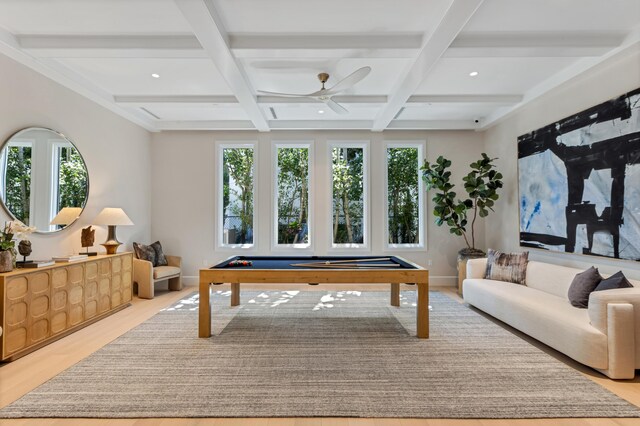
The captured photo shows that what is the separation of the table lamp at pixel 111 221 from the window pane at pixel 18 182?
0.91m

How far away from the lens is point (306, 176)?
6062mm

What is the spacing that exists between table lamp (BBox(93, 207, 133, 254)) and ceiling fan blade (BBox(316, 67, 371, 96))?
3365 mm

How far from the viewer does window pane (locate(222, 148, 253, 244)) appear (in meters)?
6.03

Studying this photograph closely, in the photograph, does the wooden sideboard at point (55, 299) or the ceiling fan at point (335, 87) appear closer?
the wooden sideboard at point (55, 299)

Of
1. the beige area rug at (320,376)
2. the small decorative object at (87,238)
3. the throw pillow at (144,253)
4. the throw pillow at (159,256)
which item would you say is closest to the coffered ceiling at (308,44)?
the small decorative object at (87,238)

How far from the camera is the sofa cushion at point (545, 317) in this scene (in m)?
2.45

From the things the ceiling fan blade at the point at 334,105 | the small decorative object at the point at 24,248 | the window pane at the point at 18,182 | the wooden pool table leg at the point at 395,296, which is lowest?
the wooden pool table leg at the point at 395,296

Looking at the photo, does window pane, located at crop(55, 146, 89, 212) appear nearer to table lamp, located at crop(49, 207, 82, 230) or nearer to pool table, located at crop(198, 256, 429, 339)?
table lamp, located at crop(49, 207, 82, 230)

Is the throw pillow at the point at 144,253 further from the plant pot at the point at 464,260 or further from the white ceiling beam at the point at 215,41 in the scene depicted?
the plant pot at the point at 464,260

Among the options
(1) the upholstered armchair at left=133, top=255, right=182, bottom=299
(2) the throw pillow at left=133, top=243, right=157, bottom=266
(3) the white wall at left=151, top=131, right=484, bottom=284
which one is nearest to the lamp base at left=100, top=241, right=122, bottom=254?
(1) the upholstered armchair at left=133, top=255, right=182, bottom=299

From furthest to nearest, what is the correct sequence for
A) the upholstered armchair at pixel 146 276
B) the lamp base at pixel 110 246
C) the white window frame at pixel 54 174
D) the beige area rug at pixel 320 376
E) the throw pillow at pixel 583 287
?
1. the upholstered armchair at pixel 146 276
2. the lamp base at pixel 110 246
3. the white window frame at pixel 54 174
4. the throw pillow at pixel 583 287
5. the beige area rug at pixel 320 376

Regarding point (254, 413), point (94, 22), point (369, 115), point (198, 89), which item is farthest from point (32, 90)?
point (369, 115)

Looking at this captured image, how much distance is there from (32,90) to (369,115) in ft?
15.1

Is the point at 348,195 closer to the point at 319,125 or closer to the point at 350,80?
the point at 319,125
